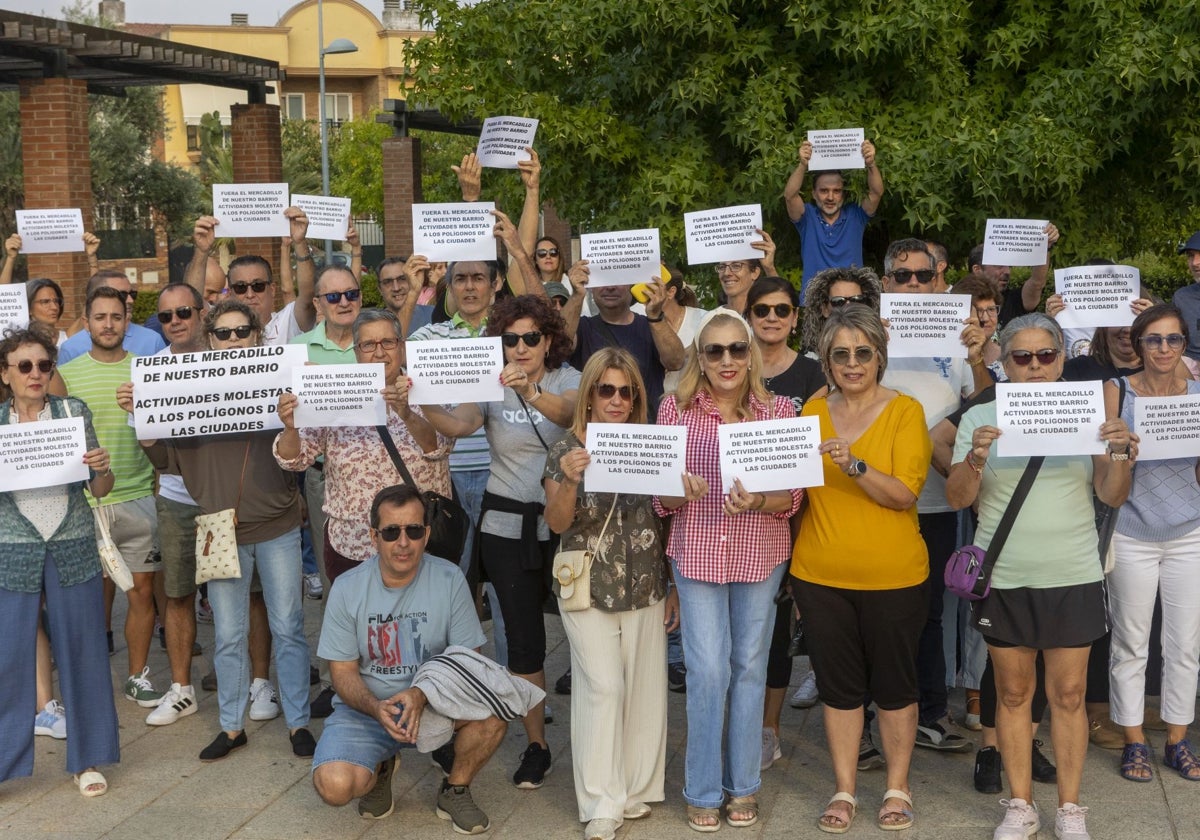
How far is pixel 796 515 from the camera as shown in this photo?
5844 millimetres

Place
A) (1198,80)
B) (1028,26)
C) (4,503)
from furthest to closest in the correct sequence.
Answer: (1028,26)
(1198,80)
(4,503)

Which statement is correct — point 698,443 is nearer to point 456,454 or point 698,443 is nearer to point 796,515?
point 796,515

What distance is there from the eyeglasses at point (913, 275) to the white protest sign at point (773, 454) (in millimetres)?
1850

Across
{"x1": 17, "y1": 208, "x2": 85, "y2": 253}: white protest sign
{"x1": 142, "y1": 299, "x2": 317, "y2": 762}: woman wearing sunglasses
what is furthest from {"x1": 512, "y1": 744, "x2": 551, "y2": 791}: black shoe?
{"x1": 17, "y1": 208, "x2": 85, "y2": 253}: white protest sign

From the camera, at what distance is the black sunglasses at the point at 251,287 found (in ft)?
26.2

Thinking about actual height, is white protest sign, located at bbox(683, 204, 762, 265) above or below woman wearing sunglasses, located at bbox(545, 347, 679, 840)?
above

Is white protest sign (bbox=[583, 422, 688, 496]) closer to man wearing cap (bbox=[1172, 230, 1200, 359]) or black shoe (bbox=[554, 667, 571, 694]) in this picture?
black shoe (bbox=[554, 667, 571, 694])

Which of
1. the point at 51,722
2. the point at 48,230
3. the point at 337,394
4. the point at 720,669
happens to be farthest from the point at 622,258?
the point at 48,230

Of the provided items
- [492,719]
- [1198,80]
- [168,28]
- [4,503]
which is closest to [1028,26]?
[1198,80]

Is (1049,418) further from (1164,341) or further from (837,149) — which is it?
(837,149)

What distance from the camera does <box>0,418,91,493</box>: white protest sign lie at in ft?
20.0

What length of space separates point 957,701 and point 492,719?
2655 millimetres

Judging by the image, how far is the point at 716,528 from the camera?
566 cm

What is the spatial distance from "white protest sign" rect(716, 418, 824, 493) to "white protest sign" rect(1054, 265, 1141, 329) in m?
2.45
